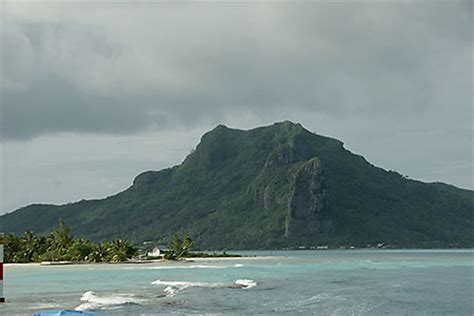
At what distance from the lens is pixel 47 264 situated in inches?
4279

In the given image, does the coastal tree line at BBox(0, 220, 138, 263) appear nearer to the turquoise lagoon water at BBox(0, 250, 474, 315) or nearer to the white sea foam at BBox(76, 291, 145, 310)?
the turquoise lagoon water at BBox(0, 250, 474, 315)

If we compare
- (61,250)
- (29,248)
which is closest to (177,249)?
(61,250)

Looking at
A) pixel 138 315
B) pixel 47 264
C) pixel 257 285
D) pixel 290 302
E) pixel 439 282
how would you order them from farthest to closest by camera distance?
pixel 47 264
pixel 439 282
pixel 257 285
pixel 290 302
pixel 138 315

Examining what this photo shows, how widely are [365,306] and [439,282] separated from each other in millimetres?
25051

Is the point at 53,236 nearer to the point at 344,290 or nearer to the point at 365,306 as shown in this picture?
the point at 344,290

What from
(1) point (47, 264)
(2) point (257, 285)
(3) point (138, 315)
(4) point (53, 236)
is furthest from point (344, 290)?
(4) point (53, 236)

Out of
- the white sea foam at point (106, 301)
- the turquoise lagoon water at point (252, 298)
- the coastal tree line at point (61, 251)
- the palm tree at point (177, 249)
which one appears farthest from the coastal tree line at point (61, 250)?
the white sea foam at point (106, 301)

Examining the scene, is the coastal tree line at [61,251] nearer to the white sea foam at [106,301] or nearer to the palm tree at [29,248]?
the palm tree at [29,248]

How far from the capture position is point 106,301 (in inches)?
1617

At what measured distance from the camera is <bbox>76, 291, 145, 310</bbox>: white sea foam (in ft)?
124

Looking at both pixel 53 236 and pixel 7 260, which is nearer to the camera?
pixel 7 260

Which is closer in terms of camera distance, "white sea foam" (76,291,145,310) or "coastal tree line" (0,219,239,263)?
"white sea foam" (76,291,145,310)

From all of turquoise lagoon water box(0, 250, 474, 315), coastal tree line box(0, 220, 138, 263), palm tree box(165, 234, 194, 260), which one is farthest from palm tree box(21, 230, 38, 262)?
turquoise lagoon water box(0, 250, 474, 315)

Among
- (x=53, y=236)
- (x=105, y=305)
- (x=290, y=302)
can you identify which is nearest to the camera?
(x=105, y=305)
